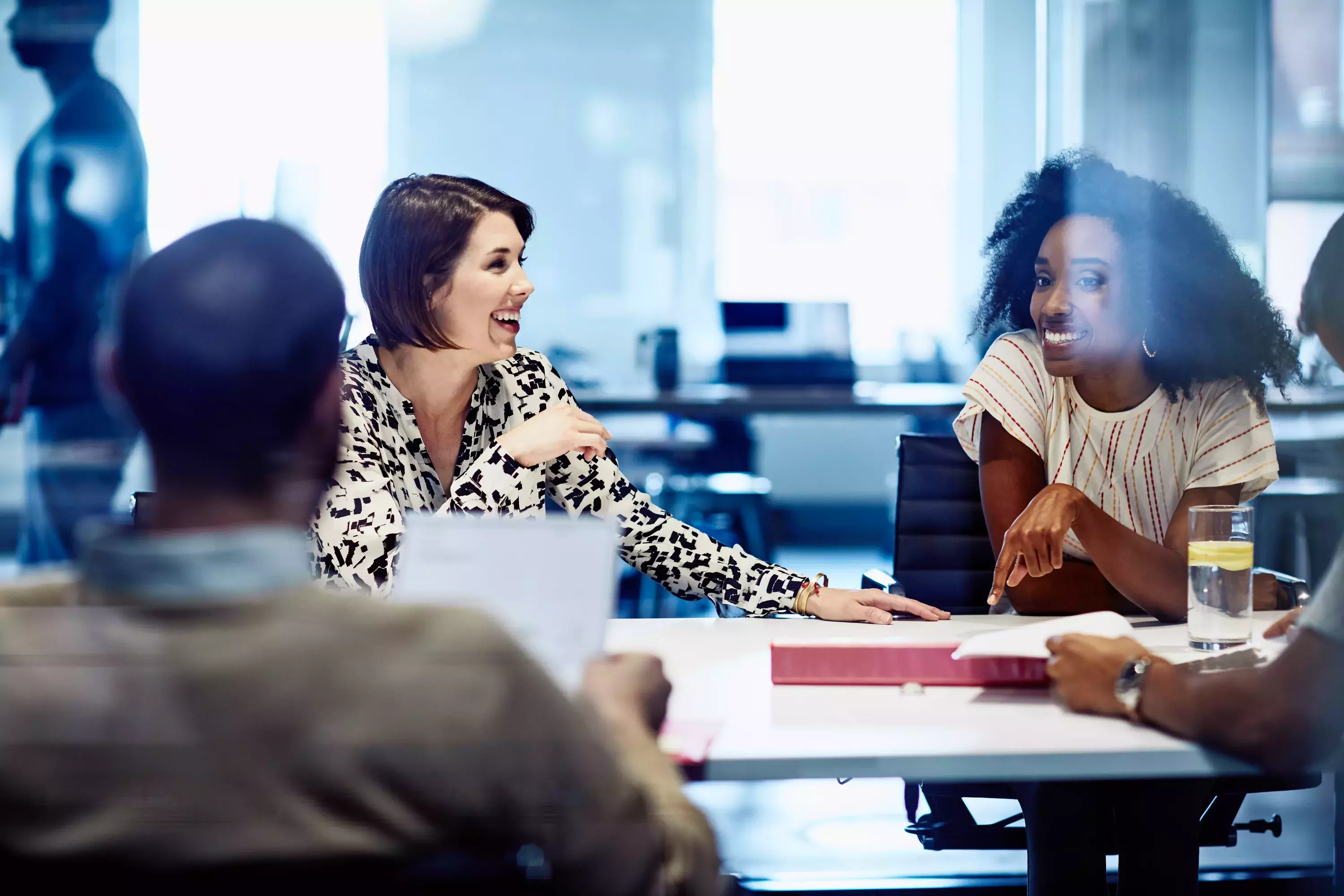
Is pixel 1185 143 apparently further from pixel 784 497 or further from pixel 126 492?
pixel 784 497

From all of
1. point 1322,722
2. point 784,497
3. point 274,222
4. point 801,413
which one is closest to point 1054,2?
point 801,413

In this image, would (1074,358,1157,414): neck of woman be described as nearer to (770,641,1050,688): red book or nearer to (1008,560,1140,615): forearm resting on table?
(1008,560,1140,615): forearm resting on table

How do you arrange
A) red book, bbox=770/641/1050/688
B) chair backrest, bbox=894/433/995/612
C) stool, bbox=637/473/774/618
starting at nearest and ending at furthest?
1. red book, bbox=770/641/1050/688
2. chair backrest, bbox=894/433/995/612
3. stool, bbox=637/473/774/618

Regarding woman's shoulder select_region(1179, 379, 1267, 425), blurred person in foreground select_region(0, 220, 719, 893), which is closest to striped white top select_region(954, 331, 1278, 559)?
woman's shoulder select_region(1179, 379, 1267, 425)

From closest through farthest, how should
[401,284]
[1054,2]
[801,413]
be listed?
[401,284]
[1054,2]
[801,413]

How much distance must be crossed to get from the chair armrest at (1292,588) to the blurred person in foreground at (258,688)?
61cm

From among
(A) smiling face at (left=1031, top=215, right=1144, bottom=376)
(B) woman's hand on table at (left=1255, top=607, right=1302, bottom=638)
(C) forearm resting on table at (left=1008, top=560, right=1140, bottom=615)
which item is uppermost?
(A) smiling face at (left=1031, top=215, right=1144, bottom=376)

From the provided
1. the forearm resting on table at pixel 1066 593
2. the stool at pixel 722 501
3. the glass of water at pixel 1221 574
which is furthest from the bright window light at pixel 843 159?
the glass of water at pixel 1221 574

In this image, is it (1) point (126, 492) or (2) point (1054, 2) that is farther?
(2) point (1054, 2)

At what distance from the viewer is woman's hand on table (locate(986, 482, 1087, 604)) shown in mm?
1315

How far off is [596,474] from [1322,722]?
3.14ft

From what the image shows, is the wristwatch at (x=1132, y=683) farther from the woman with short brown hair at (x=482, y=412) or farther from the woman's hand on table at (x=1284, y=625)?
the woman with short brown hair at (x=482, y=412)

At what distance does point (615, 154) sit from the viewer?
5133mm

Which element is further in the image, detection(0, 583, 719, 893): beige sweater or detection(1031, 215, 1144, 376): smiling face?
detection(1031, 215, 1144, 376): smiling face
